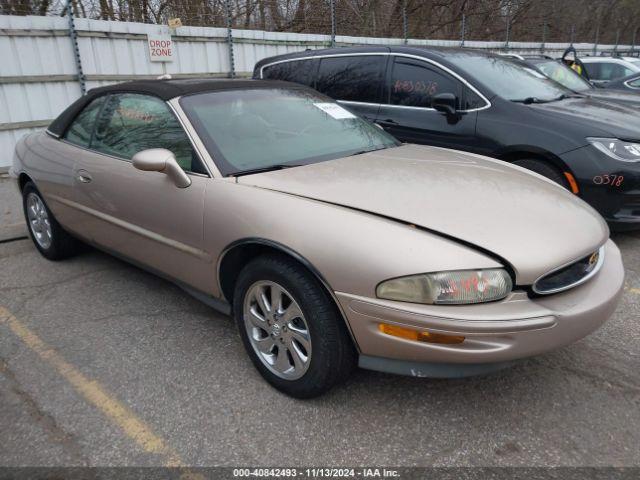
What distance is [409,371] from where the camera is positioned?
214 centimetres

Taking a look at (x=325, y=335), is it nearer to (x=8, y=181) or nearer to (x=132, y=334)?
(x=132, y=334)

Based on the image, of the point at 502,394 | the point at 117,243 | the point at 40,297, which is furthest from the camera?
the point at 40,297

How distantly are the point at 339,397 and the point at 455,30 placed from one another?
20.1m

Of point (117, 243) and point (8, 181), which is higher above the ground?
point (117, 243)

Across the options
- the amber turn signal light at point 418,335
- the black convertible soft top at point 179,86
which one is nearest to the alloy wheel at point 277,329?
the amber turn signal light at point 418,335

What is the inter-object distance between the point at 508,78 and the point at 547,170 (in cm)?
126

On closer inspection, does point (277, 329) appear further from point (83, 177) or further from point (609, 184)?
point (609, 184)

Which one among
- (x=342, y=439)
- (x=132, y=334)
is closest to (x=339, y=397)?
(x=342, y=439)

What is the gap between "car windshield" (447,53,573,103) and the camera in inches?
191

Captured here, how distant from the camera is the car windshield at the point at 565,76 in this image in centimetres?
693

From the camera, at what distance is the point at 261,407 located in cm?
245

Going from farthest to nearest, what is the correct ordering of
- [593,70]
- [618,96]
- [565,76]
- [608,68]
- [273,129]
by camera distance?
[593,70] < [608,68] < [565,76] < [618,96] < [273,129]

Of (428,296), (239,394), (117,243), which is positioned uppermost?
(428,296)

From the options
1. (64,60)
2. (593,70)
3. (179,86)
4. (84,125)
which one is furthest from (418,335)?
(593,70)
